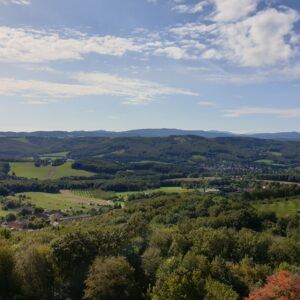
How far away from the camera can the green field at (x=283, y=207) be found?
10812cm

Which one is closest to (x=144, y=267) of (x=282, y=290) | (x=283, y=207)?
(x=282, y=290)

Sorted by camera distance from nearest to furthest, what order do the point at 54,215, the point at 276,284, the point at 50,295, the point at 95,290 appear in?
the point at 276,284 → the point at 95,290 → the point at 50,295 → the point at 54,215

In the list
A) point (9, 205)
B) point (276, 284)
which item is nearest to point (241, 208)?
point (276, 284)

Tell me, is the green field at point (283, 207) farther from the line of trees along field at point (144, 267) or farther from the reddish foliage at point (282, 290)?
the reddish foliage at point (282, 290)

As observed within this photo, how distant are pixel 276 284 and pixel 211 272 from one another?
16.7 m

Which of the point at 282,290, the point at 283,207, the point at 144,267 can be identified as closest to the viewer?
the point at 282,290

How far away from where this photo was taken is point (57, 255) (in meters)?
51.7

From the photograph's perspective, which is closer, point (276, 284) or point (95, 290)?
point (276, 284)

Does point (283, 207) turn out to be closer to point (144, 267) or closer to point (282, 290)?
point (144, 267)

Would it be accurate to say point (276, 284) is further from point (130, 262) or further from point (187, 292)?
point (130, 262)

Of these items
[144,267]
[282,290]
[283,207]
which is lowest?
[283,207]

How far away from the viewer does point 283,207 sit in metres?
116

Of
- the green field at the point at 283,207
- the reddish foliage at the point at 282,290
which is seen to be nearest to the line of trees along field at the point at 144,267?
the reddish foliage at the point at 282,290

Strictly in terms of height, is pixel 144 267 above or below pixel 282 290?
below
